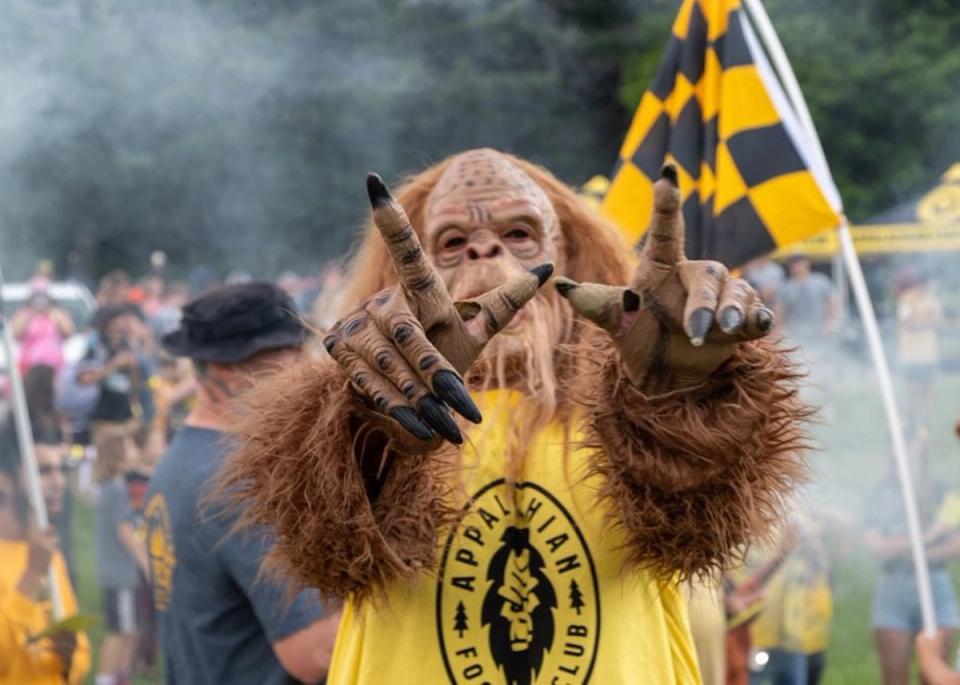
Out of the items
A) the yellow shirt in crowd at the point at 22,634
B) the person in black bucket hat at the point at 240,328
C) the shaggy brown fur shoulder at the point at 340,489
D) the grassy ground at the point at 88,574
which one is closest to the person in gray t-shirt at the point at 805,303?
the grassy ground at the point at 88,574

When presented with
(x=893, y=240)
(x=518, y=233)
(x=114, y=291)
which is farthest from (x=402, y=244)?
(x=893, y=240)

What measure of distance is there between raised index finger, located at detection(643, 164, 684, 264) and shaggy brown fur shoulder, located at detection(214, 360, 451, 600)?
1.36ft

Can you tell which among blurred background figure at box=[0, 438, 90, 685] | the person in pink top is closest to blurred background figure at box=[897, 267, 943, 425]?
the person in pink top

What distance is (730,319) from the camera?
1.74 m

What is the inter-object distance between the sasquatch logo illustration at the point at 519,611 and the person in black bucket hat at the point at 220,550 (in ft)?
2.08

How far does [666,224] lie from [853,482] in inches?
288

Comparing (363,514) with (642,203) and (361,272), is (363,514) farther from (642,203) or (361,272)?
(642,203)

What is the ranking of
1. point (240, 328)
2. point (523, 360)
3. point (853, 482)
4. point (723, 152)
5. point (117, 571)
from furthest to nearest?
1. point (853, 482)
2. point (117, 571)
3. point (723, 152)
4. point (240, 328)
5. point (523, 360)

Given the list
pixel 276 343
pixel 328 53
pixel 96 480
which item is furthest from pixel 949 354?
pixel 276 343

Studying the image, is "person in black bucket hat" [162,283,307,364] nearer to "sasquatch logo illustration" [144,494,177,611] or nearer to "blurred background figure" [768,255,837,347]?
"sasquatch logo illustration" [144,494,177,611]

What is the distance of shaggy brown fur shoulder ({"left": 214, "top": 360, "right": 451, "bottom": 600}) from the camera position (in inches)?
79.9

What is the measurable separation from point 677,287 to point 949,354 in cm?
1166

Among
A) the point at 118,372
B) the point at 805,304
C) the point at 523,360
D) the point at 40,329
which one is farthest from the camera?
the point at 805,304

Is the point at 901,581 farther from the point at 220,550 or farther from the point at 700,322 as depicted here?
the point at 700,322
